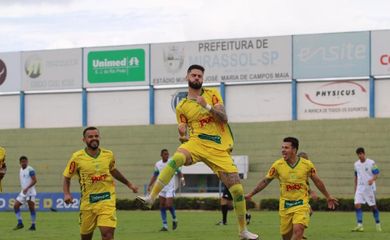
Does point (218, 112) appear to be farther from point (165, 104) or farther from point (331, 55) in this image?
point (165, 104)

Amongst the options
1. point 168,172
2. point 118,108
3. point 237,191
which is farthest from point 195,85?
point 118,108

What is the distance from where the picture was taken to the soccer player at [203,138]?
14242 mm

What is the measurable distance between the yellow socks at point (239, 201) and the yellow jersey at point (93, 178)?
2.46 m

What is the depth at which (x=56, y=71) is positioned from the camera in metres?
58.9

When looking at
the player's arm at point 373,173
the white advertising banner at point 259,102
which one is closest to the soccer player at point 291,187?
the player's arm at point 373,173

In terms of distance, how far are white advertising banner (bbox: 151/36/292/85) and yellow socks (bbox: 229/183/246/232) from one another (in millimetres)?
38434

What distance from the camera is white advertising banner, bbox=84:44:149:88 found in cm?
5666

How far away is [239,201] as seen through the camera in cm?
1467

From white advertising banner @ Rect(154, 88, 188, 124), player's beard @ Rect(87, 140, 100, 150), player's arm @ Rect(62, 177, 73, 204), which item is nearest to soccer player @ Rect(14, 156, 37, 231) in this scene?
player's arm @ Rect(62, 177, 73, 204)

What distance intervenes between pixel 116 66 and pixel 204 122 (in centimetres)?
4334

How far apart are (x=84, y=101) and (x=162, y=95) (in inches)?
205

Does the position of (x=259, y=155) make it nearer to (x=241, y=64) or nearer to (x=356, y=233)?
(x=241, y=64)

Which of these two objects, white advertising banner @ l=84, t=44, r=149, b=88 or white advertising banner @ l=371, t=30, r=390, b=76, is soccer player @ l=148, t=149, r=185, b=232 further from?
white advertising banner @ l=84, t=44, r=149, b=88

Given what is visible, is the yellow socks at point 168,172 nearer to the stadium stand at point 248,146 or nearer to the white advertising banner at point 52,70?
the stadium stand at point 248,146
